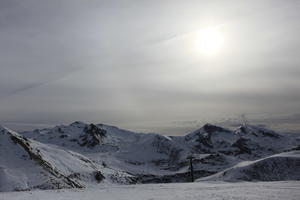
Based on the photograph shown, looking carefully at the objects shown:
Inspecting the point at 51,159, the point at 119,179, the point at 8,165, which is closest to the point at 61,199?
the point at 8,165

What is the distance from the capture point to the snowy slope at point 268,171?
465ft

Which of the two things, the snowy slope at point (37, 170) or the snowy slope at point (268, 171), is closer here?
the snowy slope at point (37, 170)

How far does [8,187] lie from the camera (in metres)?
72.9

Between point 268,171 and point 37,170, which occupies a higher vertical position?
point 37,170

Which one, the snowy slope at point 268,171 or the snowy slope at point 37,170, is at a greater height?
the snowy slope at point 37,170

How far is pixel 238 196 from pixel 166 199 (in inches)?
215

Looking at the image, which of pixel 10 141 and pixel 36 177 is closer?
pixel 36 177

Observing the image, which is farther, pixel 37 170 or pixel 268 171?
pixel 268 171

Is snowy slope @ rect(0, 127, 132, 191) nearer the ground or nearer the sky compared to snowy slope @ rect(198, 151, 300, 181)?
nearer the sky

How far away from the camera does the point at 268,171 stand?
491ft

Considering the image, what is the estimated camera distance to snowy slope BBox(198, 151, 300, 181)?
14162 cm

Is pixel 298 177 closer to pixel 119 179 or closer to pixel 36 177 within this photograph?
pixel 119 179

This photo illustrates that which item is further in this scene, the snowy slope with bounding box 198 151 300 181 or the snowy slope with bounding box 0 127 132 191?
the snowy slope with bounding box 198 151 300 181

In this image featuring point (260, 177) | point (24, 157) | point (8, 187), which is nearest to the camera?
point (8, 187)
